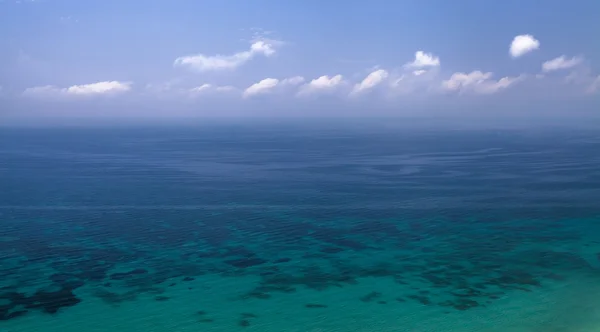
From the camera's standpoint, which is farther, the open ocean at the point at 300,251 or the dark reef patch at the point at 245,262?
the dark reef patch at the point at 245,262

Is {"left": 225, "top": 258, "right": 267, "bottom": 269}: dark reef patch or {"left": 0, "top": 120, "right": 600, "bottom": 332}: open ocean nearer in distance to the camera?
{"left": 0, "top": 120, "right": 600, "bottom": 332}: open ocean

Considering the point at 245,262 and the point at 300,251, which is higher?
the point at 300,251

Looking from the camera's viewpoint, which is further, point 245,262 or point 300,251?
point 300,251

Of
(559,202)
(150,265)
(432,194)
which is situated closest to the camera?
(150,265)

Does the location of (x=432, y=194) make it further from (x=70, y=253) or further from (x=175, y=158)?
(x=175, y=158)

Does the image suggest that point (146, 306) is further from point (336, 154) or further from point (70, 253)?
point (336, 154)

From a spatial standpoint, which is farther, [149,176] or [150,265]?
[149,176]

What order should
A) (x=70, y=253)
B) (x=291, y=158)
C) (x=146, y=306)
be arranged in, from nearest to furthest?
1. (x=146, y=306)
2. (x=70, y=253)
3. (x=291, y=158)

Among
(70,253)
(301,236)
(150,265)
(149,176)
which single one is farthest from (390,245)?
(149,176)
